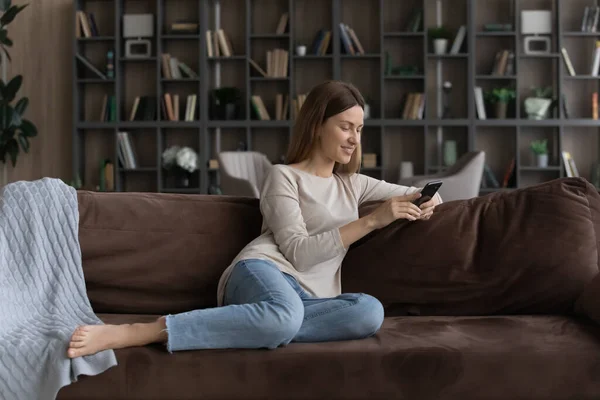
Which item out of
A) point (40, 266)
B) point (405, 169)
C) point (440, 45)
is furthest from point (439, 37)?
point (40, 266)

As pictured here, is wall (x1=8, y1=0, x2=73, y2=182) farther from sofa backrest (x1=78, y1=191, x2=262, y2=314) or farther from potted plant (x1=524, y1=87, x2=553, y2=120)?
sofa backrest (x1=78, y1=191, x2=262, y2=314)

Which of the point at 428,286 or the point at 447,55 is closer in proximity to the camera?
the point at 428,286

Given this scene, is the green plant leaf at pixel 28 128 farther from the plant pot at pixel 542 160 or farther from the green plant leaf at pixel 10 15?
the plant pot at pixel 542 160

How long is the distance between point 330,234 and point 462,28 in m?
A: 4.71

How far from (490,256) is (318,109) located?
26.8 inches

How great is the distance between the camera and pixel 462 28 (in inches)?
253

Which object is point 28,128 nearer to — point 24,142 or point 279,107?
point 24,142

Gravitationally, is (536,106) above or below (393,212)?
above

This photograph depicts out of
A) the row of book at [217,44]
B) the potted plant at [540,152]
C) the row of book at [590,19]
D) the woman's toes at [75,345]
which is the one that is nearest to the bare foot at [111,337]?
the woman's toes at [75,345]

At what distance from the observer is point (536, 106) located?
643 cm

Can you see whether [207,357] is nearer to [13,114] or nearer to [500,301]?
[500,301]

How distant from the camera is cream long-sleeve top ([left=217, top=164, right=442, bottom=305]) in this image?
7.10 ft

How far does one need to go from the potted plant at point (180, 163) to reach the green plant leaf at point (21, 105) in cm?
122

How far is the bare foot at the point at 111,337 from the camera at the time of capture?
176cm
